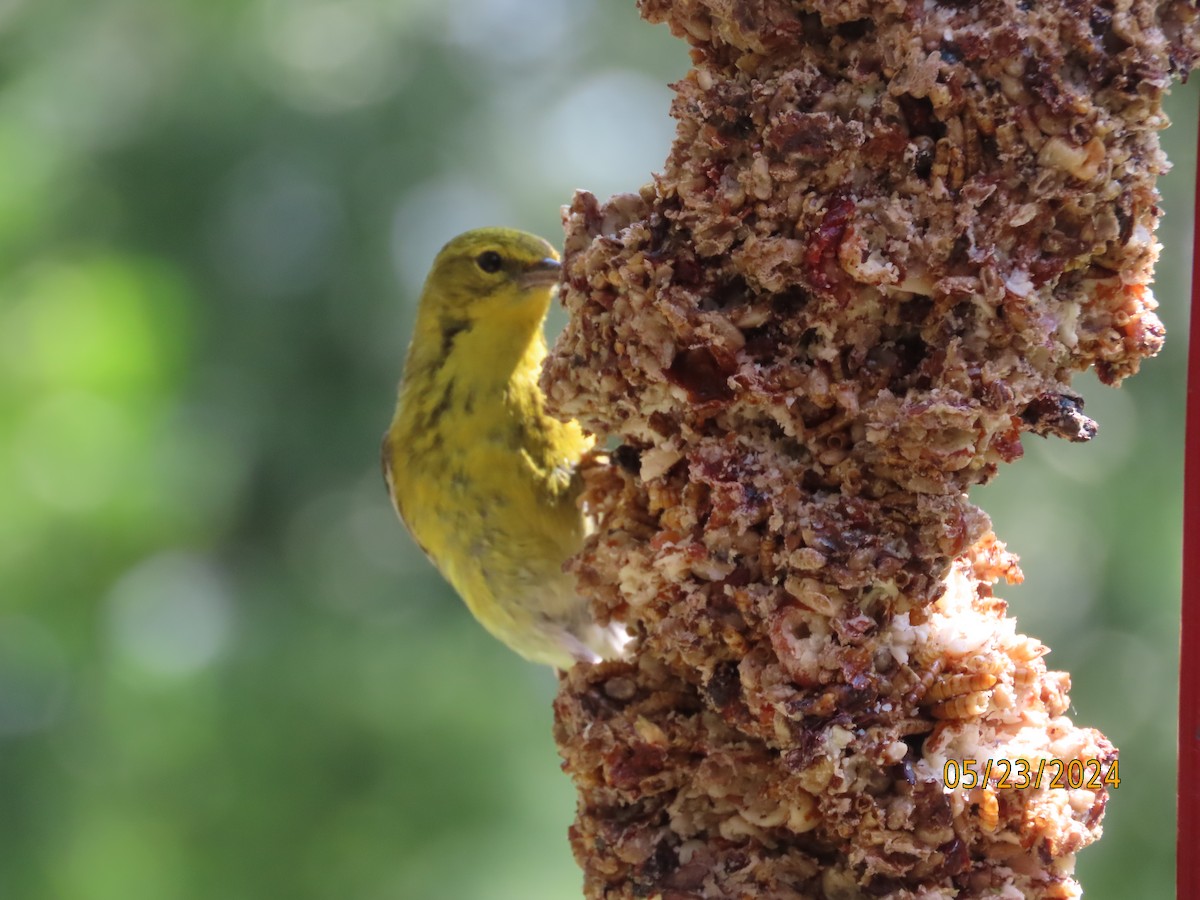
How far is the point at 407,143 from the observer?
5.30 m

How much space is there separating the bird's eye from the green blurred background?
1544mm

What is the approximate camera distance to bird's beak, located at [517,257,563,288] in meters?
2.86

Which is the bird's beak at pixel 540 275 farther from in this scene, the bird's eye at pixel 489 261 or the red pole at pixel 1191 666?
the red pole at pixel 1191 666

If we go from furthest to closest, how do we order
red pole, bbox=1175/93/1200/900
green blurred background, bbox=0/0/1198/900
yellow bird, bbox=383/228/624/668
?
green blurred background, bbox=0/0/1198/900 → yellow bird, bbox=383/228/624/668 → red pole, bbox=1175/93/1200/900

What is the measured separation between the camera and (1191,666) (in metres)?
1.41

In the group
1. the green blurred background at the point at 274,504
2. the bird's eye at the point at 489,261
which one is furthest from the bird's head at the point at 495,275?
the green blurred background at the point at 274,504

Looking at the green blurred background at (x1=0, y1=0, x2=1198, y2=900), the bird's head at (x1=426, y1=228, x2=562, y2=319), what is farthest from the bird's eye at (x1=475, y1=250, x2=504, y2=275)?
the green blurred background at (x1=0, y1=0, x2=1198, y2=900)

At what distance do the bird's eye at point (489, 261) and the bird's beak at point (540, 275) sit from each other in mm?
60

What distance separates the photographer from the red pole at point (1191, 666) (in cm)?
139

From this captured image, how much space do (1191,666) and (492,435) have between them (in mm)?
1704

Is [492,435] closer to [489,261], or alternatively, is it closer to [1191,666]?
[489,261]

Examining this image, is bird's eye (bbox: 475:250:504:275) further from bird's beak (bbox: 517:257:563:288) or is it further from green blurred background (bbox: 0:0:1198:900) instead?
green blurred background (bbox: 0:0:1198:900)

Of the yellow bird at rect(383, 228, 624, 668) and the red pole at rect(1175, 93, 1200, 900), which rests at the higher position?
the yellow bird at rect(383, 228, 624, 668)

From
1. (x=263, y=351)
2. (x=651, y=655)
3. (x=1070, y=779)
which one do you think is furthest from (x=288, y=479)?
(x=1070, y=779)
